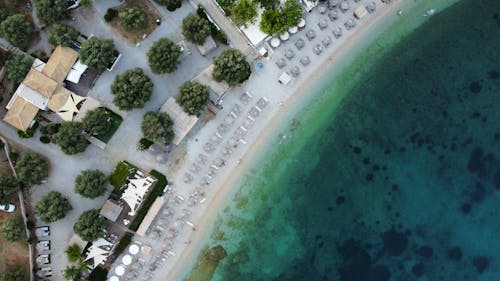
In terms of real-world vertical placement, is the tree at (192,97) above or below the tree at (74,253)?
above

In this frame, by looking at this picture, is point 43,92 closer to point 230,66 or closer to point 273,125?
point 230,66

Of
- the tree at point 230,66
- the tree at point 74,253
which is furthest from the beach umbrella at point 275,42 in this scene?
the tree at point 74,253

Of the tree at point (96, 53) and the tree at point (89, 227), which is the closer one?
the tree at point (96, 53)

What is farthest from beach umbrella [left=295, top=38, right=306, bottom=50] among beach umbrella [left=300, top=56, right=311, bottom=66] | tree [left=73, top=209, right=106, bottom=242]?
tree [left=73, top=209, right=106, bottom=242]

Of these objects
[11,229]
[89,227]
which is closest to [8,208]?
[11,229]

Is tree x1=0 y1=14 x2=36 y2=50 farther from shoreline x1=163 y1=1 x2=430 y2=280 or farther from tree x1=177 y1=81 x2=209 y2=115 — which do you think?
shoreline x1=163 y1=1 x2=430 y2=280

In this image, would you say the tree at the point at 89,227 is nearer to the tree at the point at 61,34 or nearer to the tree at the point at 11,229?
the tree at the point at 11,229
